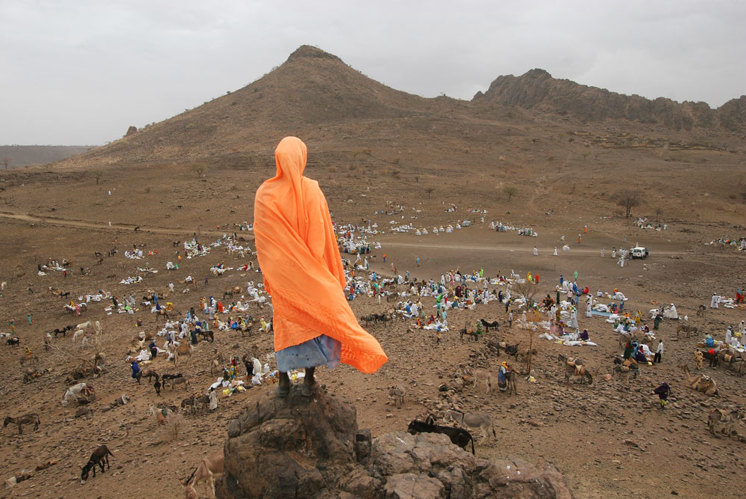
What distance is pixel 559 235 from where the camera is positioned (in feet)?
→ 106

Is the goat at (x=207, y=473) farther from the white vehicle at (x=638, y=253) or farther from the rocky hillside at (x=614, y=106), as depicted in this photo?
the rocky hillside at (x=614, y=106)

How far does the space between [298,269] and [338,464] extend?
2347 millimetres

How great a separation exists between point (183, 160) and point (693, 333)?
170ft

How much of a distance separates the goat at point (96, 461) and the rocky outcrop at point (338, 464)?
13.3 feet

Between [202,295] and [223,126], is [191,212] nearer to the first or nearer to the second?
[202,295]

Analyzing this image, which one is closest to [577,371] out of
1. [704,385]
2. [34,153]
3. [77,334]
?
[704,385]

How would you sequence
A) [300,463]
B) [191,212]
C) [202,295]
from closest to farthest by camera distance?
[300,463] < [202,295] < [191,212]

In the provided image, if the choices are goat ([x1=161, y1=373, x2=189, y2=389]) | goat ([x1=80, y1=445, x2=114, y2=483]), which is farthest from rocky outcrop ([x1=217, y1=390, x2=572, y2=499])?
goat ([x1=161, y1=373, x2=189, y2=389])

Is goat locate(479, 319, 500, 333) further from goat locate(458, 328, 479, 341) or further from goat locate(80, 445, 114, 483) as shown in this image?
goat locate(80, 445, 114, 483)

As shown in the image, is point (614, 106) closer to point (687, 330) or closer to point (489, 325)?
point (687, 330)

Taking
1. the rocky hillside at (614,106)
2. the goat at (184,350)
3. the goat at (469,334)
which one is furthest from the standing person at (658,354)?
the rocky hillside at (614,106)

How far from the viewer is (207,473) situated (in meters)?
6.25

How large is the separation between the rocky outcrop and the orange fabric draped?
92 cm

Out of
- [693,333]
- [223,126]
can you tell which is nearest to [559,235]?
[693,333]
